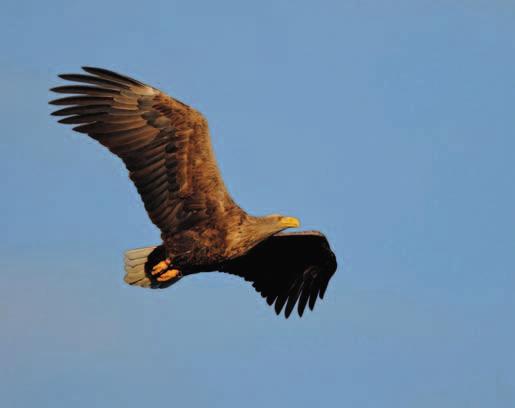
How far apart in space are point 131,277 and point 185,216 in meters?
1.19

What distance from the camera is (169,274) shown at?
13.7 metres

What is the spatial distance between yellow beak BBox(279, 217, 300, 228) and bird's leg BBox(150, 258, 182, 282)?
1425 millimetres

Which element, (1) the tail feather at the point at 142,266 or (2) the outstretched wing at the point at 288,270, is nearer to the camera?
(1) the tail feather at the point at 142,266

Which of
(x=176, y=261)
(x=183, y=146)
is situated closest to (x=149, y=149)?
(x=183, y=146)

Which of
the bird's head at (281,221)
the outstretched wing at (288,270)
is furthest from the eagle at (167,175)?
the outstretched wing at (288,270)

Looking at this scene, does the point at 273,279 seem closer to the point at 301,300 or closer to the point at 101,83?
the point at 301,300

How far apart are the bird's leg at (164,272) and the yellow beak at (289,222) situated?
142 cm

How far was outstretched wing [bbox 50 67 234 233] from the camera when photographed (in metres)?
13.3

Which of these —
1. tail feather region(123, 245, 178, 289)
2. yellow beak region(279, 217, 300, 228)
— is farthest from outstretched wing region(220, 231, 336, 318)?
yellow beak region(279, 217, 300, 228)

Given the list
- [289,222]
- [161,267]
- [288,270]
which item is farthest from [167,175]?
[288,270]

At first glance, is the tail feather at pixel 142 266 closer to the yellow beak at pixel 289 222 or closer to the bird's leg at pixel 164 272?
the bird's leg at pixel 164 272

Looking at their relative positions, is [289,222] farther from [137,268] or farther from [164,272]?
[137,268]

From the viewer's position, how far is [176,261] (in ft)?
44.0

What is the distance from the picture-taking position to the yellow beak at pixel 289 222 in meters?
13.1
